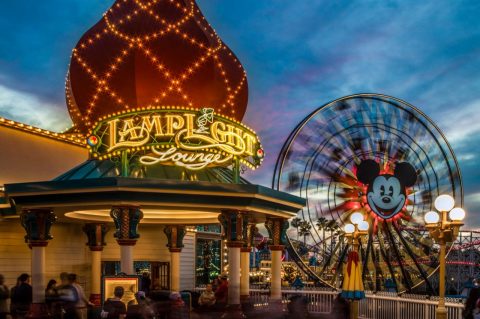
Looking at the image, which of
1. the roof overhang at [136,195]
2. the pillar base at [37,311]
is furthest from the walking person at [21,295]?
the roof overhang at [136,195]

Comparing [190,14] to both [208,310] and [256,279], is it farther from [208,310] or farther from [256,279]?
[256,279]

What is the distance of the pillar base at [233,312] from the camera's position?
63.7 ft

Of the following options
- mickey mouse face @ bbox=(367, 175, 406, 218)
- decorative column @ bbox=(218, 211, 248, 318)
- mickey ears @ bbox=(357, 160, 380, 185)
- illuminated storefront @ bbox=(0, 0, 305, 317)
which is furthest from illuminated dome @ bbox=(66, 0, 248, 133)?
mickey mouse face @ bbox=(367, 175, 406, 218)

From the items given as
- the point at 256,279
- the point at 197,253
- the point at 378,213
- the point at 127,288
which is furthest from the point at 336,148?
the point at 256,279

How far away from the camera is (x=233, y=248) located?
1964 centimetres

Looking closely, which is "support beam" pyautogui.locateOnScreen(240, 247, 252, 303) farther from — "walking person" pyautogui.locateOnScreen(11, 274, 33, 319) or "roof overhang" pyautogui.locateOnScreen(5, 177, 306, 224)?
"walking person" pyautogui.locateOnScreen(11, 274, 33, 319)

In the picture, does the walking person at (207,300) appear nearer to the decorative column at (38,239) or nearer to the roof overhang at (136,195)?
the roof overhang at (136,195)

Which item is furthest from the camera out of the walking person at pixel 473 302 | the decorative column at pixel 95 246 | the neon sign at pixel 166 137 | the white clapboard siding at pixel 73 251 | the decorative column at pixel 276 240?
the decorative column at pixel 95 246

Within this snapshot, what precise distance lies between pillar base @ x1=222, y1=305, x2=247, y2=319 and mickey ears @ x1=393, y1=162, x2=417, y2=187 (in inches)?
574

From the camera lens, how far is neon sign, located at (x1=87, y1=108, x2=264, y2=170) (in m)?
20.2

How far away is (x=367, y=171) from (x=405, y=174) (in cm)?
214

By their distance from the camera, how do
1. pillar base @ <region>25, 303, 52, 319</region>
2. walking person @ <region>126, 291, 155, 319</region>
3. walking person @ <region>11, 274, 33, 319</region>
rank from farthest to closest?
pillar base @ <region>25, 303, 52, 319</region>
walking person @ <region>11, 274, 33, 319</region>
walking person @ <region>126, 291, 155, 319</region>

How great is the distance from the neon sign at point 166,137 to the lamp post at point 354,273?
14.6ft

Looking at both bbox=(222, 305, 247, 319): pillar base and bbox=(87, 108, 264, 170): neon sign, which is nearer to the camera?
bbox=(222, 305, 247, 319): pillar base
